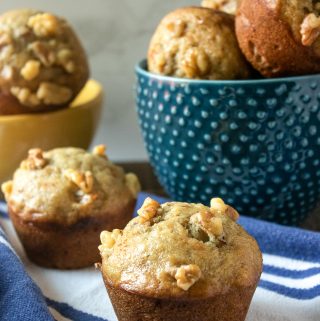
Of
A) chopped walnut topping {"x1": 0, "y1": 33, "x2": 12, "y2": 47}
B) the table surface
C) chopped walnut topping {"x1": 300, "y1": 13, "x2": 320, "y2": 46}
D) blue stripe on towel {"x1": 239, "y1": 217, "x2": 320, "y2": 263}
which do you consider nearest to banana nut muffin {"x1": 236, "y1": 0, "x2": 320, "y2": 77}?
chopped walnut topping {"x1": 300, "y1": 13, "x2": 320, "y2": 46}

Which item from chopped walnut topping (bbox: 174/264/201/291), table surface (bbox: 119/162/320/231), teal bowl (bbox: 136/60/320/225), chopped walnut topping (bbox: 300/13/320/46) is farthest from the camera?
table surface (bbox: 119/162/320/231)

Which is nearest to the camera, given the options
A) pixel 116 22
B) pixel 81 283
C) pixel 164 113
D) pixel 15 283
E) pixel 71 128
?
pixel 15 283

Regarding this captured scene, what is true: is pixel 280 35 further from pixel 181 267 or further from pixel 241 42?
pixel 181 267

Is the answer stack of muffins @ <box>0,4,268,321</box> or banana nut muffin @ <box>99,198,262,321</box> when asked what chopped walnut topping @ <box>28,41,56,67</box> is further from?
banana nut muffin @ <box>99,198,262,321</box>

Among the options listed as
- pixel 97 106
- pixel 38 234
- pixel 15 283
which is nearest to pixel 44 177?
pixel 38 234

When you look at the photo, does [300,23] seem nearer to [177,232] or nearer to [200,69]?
[200,69]

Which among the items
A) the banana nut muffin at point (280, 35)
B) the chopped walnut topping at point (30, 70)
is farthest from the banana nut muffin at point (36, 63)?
the banana nut muffin at point (280, 35)
